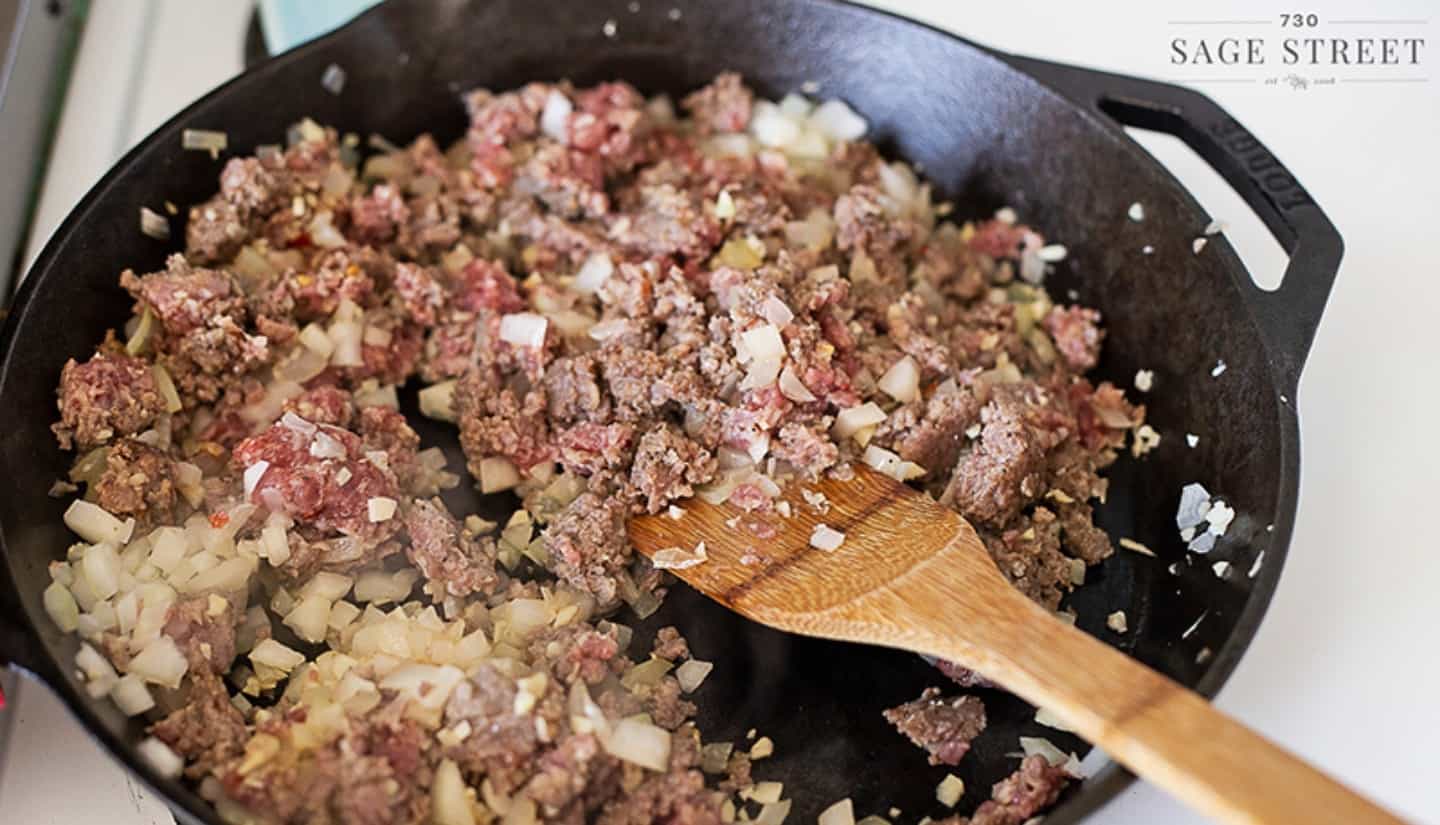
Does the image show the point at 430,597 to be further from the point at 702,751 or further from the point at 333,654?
the point at 702,751

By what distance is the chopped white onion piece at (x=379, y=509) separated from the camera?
2.31m

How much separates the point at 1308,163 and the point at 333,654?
2.36 metres

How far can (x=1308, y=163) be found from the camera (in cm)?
305

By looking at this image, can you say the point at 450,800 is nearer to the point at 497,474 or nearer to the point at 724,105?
the point at 497,474

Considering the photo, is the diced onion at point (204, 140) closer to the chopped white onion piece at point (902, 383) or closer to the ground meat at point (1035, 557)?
the chopped white onion piece at point (902, 383)

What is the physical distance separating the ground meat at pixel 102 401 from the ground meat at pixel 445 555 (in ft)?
1.63

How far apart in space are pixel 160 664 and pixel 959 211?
1.87 metres

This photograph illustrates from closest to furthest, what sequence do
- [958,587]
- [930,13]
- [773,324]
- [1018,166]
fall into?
[958,587], [773,324], [1018,166], [930,13]

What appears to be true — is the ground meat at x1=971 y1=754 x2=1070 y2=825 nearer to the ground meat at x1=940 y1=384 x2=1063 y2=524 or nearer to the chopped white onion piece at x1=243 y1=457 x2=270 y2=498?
the ground meat at x1=940 y1=384 x2=1063 y2=524

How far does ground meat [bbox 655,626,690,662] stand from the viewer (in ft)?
7.50

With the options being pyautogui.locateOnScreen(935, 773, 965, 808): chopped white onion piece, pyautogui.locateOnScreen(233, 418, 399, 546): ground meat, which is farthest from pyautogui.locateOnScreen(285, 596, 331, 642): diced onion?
pyautogui.locateOnScreen(935, 773, 965, 808): chopped white onion piece

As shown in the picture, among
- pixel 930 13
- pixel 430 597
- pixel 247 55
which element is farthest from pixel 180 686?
pixel 930 13

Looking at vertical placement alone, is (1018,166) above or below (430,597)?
above
